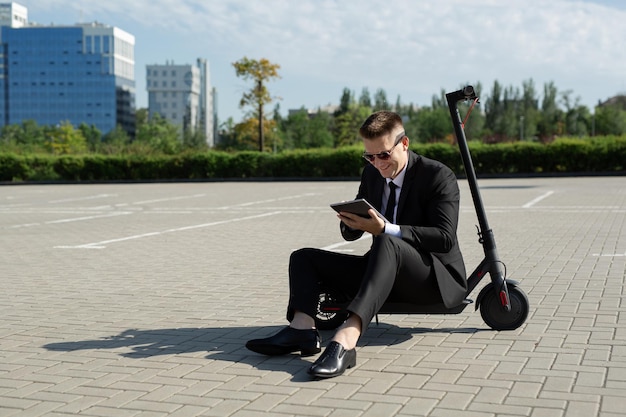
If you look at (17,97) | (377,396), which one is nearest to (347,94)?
(17,97)

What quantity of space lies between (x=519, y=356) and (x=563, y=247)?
5.96 metres

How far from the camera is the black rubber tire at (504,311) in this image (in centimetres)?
555

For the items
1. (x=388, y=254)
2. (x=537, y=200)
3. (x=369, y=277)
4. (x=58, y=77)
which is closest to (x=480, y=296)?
(x=388, y=254)

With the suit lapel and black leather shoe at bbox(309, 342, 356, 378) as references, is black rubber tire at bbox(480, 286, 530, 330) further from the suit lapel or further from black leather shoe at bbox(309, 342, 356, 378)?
black leather shoe at bbox(309, 342, 356, 378)

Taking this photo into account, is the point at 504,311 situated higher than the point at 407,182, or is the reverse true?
the point at 407,182

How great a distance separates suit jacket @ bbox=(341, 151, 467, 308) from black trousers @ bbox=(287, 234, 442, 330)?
79 mm

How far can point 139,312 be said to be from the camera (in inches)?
263

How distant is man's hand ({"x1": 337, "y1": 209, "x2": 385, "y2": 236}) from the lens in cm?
480

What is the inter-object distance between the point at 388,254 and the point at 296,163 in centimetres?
3685

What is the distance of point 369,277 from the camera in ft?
15.5

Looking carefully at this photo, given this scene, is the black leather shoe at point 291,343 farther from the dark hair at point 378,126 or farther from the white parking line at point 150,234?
the white parking line at point 150,234

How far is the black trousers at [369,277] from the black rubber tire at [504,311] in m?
0.54

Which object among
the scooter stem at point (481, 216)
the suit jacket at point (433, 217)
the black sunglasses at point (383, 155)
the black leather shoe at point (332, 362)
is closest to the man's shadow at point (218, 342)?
the black leather shoe at point (332, 362)

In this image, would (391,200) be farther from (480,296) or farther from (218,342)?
(218,342)
